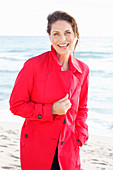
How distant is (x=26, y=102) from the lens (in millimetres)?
2100

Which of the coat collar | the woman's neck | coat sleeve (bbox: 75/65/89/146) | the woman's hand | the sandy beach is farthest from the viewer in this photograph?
the sandy beach

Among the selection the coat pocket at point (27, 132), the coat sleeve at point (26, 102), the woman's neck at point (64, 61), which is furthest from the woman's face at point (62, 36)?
the coat pocket at point (27, 132)

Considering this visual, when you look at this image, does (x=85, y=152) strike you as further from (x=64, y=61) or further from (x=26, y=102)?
(x=26, y=102)

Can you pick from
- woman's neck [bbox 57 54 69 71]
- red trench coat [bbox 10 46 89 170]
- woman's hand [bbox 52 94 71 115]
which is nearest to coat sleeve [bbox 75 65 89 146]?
red trench coat [bbox 10 46 89 170]

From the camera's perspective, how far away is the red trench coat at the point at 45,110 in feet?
6.81

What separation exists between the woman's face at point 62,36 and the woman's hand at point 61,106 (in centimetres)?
36

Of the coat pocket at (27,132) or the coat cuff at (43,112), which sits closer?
the coat cuff at (43,112)

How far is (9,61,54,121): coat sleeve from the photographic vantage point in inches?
81.0

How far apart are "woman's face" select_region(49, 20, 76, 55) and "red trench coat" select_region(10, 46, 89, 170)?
2.8 inches

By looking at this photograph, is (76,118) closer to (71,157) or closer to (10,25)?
(71,157)

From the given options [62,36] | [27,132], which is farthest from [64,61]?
[27,132]

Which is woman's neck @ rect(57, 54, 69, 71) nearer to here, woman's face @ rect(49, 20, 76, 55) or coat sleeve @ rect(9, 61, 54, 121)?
woman's face @ rect(49, 20, 76, 55)

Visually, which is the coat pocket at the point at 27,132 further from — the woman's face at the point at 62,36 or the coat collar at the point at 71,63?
the woman's face at the point at 62,36

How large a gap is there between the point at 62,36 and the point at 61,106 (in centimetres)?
50
